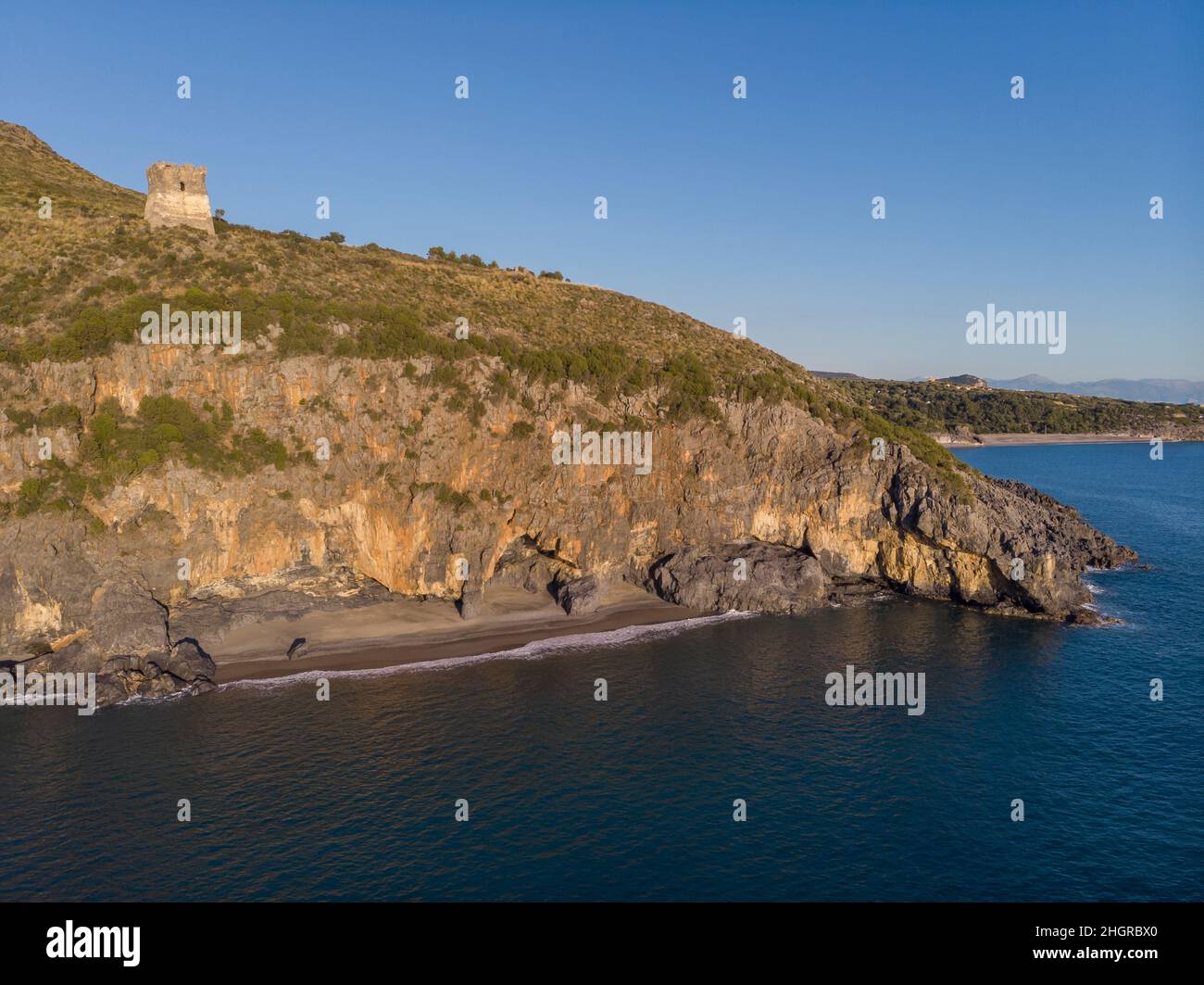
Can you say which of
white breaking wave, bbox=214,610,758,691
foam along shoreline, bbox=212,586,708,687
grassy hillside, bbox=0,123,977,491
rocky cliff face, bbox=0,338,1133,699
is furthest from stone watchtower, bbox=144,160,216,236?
white breaking wave, bbox=214,610,758,691

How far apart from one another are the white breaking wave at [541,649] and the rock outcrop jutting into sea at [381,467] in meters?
2.81

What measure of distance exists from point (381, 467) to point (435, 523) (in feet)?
20.1

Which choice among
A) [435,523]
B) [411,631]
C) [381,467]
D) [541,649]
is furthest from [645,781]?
[381,467]

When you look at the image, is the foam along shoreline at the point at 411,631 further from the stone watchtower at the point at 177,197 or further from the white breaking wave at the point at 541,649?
the stone watchtower at the point at 177,197

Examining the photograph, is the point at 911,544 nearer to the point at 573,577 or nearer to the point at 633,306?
the point at 573,577

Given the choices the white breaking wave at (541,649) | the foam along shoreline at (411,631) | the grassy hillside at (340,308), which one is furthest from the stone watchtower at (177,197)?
the white breaking wave at (541,649)

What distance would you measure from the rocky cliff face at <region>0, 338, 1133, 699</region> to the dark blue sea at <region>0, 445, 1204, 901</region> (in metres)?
7.88

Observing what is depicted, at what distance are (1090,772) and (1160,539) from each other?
221ft

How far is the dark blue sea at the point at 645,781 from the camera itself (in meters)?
31.0

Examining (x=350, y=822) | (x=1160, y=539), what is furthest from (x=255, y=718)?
(x=1160, y=539)

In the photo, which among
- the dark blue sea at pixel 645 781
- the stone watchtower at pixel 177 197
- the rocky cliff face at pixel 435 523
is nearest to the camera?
the dark blue sea at pixel 645 781

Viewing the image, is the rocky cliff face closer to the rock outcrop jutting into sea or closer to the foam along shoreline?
the rock outcrop jutting into sea

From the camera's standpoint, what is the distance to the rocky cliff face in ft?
166

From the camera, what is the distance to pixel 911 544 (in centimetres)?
6800
